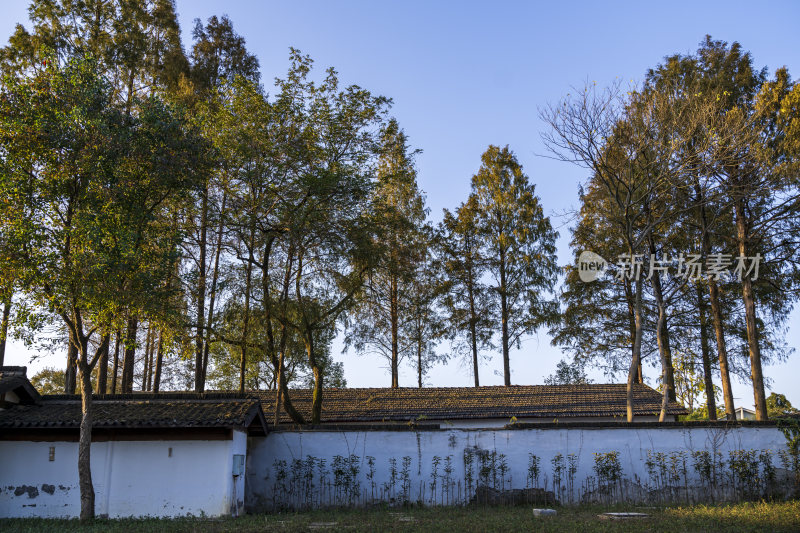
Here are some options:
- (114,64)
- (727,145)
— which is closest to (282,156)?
(114,64)

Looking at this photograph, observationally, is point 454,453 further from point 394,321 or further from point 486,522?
point 394,321

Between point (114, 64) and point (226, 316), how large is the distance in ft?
31.2

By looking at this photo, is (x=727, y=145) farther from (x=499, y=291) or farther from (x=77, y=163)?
(x=77, y=163)

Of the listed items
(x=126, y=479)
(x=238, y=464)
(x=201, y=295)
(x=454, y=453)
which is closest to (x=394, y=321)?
(x=201, y=295)

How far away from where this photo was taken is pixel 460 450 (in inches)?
547

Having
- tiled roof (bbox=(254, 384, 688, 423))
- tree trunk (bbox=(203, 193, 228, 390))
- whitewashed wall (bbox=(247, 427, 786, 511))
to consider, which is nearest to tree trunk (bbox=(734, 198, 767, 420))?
tiled roof (bbox=(254, 384, 688, 423))

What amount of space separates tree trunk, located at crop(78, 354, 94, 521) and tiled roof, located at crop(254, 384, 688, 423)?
8418 mm

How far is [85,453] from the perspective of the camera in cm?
1173

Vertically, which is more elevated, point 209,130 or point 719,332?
point 209,130

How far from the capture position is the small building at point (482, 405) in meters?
19.4

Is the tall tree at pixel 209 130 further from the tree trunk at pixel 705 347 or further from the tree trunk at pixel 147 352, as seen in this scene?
the tree trunk at pixel 705 347

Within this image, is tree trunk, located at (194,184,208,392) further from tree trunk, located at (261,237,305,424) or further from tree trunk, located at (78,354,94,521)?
tree trunk, located at (78,354,94,521)

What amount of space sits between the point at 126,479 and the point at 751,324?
17.0 metres

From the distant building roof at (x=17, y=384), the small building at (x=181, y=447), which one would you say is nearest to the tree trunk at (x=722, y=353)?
the small building at (x=181, y=447)
